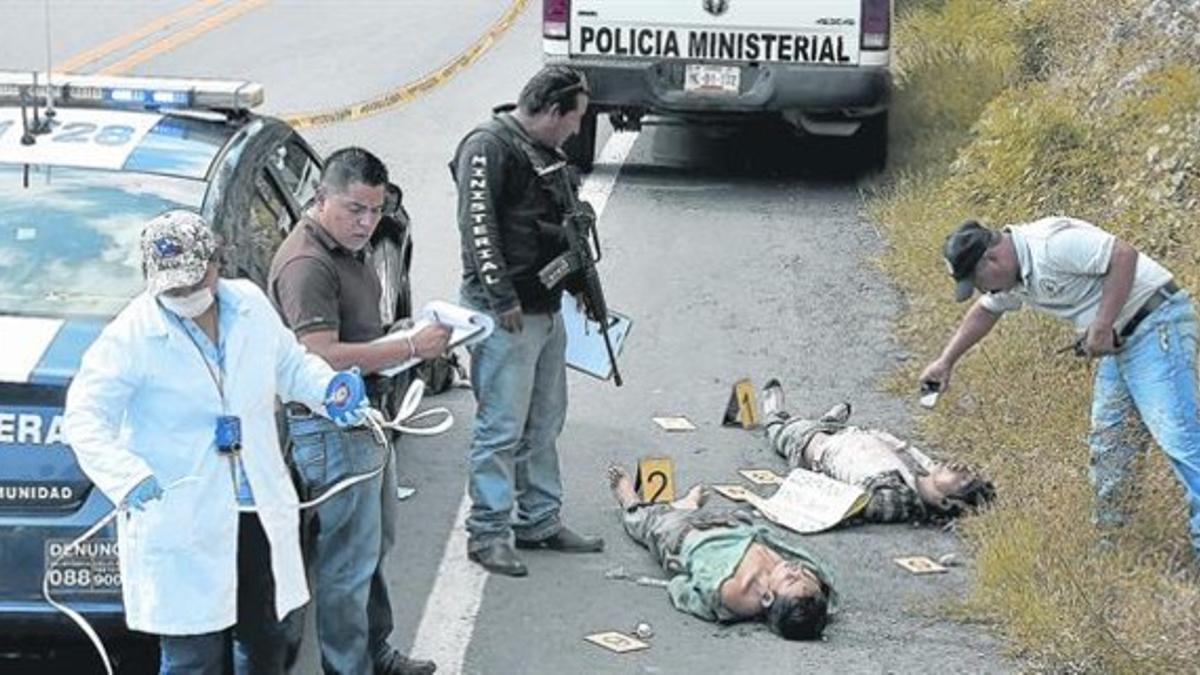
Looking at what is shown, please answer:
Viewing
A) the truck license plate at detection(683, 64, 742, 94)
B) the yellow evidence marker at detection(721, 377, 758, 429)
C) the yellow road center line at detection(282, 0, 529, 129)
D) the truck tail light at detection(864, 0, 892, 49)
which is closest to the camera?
the yellow evidence marker at detection(721, 377, 758, 429)

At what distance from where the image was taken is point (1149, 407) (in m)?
7.34

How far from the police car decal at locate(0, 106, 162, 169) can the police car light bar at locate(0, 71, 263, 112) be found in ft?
0.14

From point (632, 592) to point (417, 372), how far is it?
2.18 meters

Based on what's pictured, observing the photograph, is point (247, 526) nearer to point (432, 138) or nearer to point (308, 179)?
point (308, 179)

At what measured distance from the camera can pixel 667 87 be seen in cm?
1344

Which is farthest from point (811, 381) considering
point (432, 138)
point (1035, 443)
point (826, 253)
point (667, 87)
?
point (432, 138)

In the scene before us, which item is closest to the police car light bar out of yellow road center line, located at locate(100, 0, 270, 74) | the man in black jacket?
the man in black jacket

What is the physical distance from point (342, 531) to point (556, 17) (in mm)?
7884

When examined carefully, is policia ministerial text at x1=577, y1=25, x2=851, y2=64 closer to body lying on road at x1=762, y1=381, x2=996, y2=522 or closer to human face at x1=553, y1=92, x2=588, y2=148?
body lying on road at x1=762, y1=381, x2=996, y2=522

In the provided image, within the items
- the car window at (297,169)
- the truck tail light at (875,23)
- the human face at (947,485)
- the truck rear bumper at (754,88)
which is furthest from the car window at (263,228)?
the truck tail light at (875,23)

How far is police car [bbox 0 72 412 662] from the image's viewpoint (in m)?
5.81

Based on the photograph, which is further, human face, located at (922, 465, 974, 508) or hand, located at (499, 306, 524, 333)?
human face, located at (922, 465, 974, 508)

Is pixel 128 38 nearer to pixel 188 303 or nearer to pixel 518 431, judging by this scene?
pixel 518 431

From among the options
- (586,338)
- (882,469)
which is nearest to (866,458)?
(882,469)
